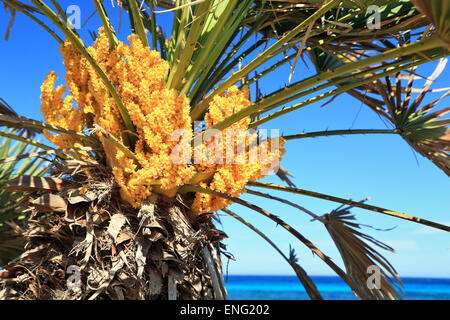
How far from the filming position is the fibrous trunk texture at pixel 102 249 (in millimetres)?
2158

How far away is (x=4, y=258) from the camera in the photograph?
15.6 feet

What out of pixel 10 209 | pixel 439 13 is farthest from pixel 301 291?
pixel 439 13

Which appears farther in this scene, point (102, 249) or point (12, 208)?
point (12, 208)

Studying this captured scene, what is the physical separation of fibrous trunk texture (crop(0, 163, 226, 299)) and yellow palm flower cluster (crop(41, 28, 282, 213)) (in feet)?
0.44

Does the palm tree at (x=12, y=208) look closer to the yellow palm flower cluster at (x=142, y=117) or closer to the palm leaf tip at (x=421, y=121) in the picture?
the yellow palm flower cluster at (x=142, y=117)

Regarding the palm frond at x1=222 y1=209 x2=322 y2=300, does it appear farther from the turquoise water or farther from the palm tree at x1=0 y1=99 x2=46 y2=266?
the turquoise water

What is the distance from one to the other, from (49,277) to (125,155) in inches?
32.4

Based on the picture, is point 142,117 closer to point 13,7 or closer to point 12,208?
point 13,7

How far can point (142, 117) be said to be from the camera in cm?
217

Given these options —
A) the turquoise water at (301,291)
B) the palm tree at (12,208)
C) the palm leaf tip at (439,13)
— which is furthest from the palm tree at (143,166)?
the turquoise water at (301,291)

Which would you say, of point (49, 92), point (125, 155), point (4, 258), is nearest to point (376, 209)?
point (125, 155)

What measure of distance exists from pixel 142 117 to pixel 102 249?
76 cm

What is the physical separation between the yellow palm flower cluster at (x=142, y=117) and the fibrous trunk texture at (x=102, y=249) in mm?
135

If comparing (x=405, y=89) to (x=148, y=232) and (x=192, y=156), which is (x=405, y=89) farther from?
(x=148, y=232)
